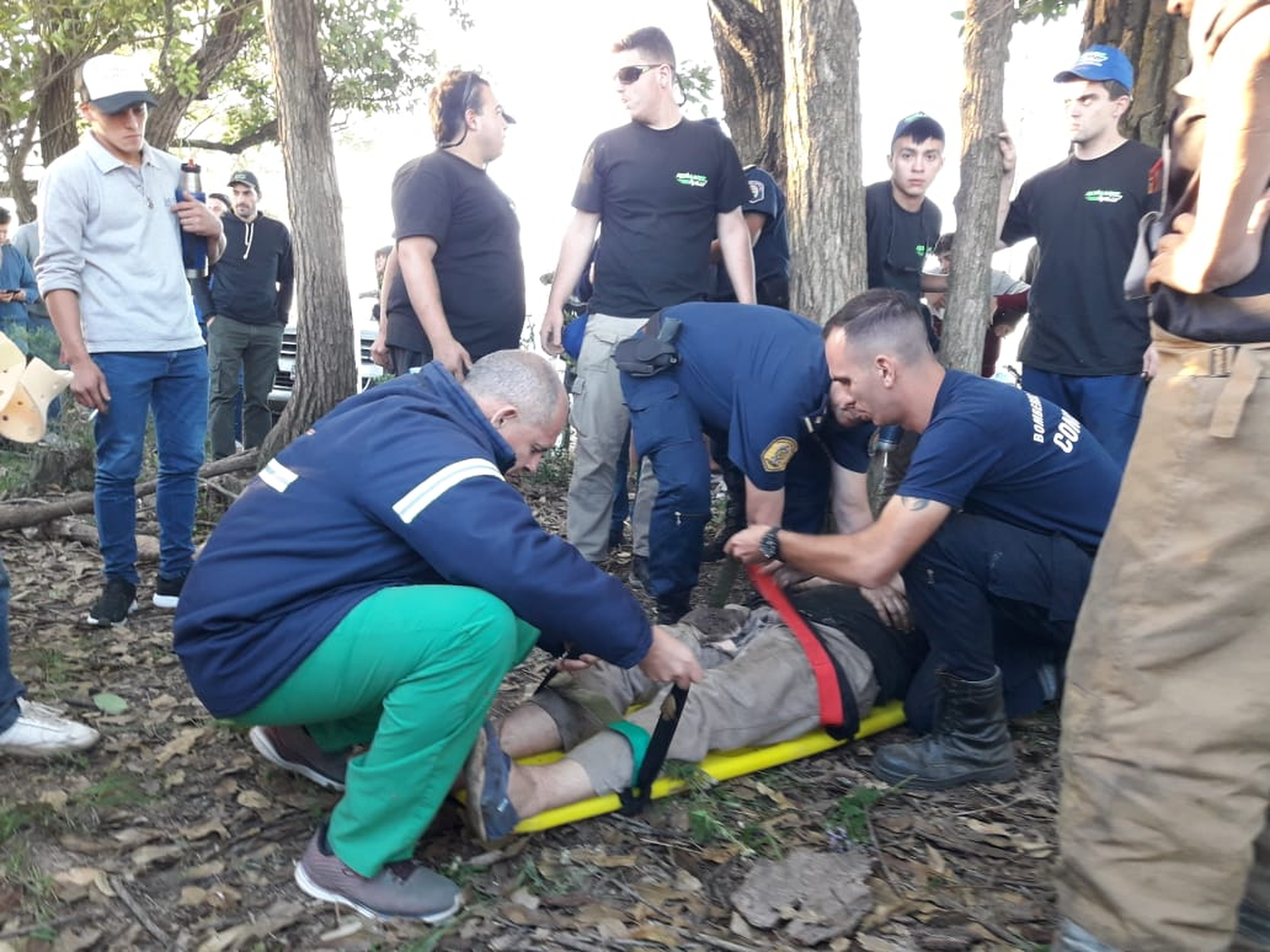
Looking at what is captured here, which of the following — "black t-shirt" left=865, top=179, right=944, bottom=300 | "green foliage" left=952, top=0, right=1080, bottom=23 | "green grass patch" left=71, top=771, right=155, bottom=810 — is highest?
"green foliage" left=952, top=0, right=1080, bottom=23

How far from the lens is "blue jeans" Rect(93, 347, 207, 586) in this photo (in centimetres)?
405

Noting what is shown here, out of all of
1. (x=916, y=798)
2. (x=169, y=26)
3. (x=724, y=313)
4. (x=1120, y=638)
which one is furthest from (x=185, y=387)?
(x=169, y=26)

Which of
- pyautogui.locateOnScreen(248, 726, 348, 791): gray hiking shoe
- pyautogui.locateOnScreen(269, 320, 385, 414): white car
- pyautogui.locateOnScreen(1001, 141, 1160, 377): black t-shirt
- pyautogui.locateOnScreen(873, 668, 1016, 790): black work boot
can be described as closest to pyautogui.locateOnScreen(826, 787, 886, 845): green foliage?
pyautogui.locateOnScreen(873, 668, 1016, 790): black work boot

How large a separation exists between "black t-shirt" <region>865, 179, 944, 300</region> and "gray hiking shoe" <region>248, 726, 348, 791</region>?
3418 millimetres

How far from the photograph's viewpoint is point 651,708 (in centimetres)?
306

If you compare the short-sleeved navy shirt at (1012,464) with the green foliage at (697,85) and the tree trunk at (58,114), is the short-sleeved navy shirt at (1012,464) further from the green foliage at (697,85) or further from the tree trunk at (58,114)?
the tree trunk at (58,114)

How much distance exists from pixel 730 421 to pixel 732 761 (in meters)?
1.33

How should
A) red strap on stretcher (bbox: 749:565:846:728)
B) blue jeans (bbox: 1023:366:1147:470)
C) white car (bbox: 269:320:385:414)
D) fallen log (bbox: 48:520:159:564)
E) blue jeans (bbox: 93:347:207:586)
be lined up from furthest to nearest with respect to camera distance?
white car (bbox: 269:320:385:414)
fallen log (bbox: 48:520:159:564)
blue jeans (bbox: 1023:366:1147:470)
blue jeans (bbox: 93:347:207:586)
red strap on stretcher (bbox: 749:565:846:728)

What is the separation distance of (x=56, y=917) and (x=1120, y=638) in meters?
2.26

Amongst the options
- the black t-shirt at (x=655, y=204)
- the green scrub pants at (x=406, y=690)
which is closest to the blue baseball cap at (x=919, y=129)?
the black t-shirt at (x=655, y=204)

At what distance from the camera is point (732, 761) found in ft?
10.1

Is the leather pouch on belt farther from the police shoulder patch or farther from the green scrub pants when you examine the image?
the green scrub pants

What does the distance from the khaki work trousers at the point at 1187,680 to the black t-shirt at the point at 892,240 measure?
329cm

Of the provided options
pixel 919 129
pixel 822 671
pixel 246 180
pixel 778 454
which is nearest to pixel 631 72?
pixel 919 129
